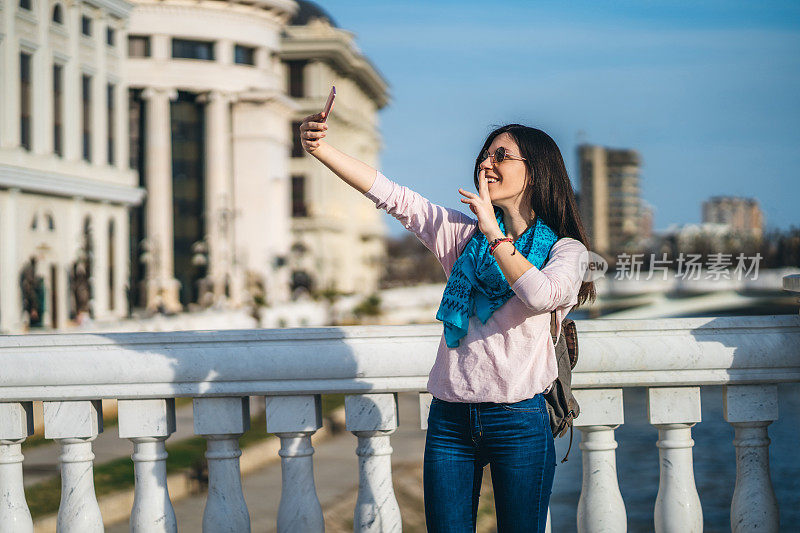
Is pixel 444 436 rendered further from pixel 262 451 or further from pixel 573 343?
pixel 262 451

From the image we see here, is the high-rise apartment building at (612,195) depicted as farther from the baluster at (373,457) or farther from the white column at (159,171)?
the baluster at (373,457)

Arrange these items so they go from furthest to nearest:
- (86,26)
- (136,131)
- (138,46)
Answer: (136,131) → (138,46) → (86,26)

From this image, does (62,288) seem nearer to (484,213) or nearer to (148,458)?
(148,458)

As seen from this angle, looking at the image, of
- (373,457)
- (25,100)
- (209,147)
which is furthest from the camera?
(209,147)

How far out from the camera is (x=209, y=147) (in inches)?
2125

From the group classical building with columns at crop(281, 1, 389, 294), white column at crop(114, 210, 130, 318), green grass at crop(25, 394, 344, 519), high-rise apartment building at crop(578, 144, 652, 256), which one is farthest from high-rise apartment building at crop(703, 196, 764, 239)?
green grass at crop(25, 394, 344, 519)

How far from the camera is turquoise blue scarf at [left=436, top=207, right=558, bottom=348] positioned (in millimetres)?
2969

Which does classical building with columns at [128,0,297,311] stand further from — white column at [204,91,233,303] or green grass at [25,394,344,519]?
green grass at [25,394,344,519]

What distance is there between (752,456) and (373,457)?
138 cm

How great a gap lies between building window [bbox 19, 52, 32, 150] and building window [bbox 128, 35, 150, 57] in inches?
988

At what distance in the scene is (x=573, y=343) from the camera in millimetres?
3260

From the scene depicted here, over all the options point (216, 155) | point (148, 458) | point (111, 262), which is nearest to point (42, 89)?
point (111, 262)

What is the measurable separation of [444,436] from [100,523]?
1.49 m

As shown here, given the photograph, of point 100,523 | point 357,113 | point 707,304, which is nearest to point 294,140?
point 357,113
